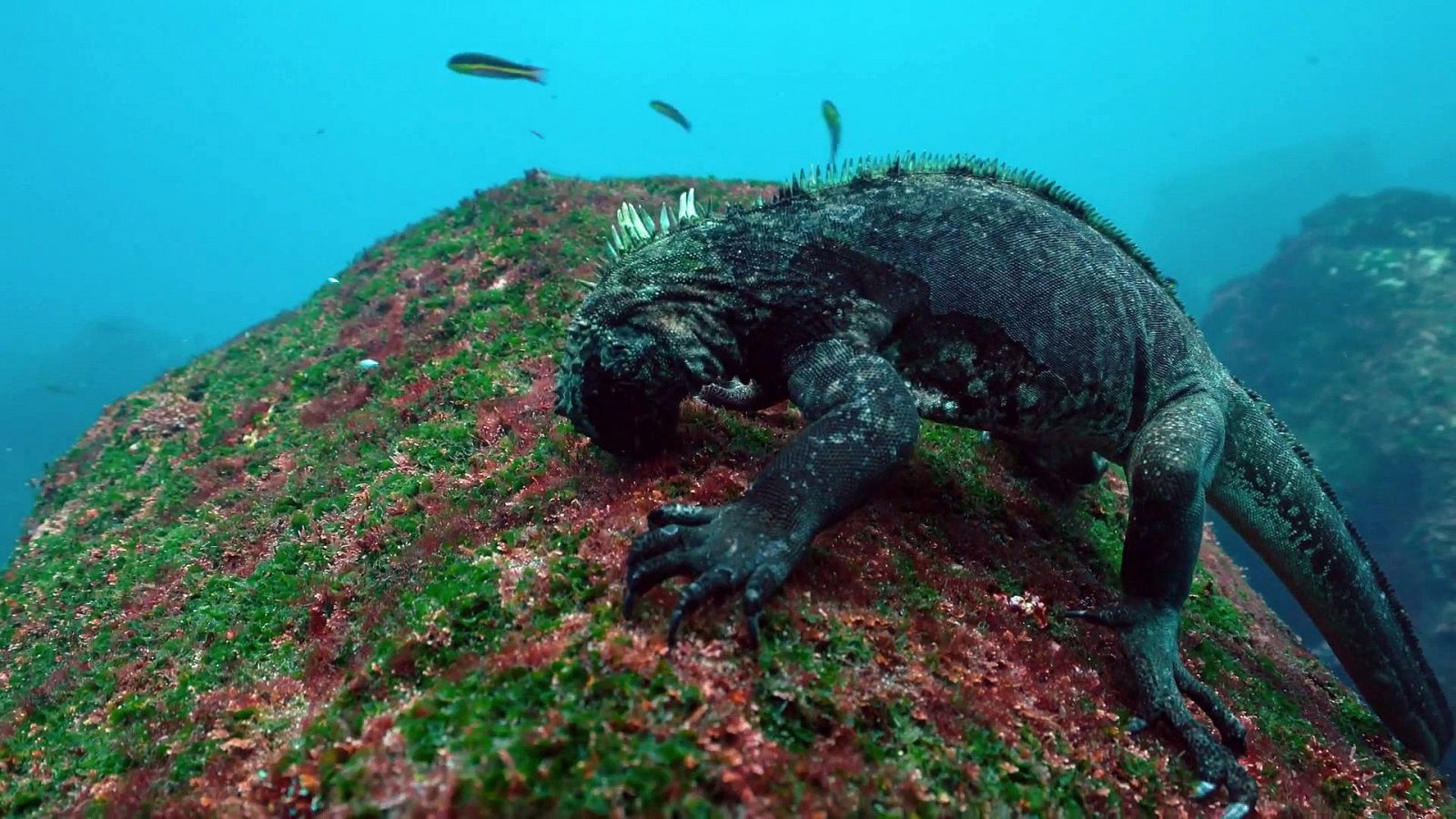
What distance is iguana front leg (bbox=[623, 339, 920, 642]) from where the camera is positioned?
297 centimetres

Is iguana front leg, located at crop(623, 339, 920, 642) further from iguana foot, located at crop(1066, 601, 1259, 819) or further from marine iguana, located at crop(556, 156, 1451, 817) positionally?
iguana foot, located at crop(1066, 601, 1259, 819)

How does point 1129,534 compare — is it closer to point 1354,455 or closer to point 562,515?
point 562,515

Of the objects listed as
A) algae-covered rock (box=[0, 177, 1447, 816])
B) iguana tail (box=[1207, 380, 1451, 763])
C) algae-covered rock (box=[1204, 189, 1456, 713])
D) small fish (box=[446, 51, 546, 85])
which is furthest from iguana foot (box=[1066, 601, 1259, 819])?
algae-covered rock (box=[1204, 189, 1456, 713])

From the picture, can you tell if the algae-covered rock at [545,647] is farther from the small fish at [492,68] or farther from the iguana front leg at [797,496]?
the small fish at [492,68]

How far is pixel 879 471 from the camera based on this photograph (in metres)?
3.55

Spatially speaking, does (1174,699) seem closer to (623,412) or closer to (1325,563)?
(1325,563)

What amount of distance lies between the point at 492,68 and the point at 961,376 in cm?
828

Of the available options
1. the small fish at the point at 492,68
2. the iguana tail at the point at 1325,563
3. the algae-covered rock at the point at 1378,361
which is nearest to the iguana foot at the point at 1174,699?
the iguana tail at the point at 1325,563

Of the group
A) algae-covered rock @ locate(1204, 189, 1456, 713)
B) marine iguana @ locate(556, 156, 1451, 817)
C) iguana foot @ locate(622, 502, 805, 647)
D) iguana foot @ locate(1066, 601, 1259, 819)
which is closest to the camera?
iguana foot @ locate(622, 502, 805, 647)

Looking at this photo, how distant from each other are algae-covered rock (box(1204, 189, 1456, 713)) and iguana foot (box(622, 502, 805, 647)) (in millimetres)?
17171

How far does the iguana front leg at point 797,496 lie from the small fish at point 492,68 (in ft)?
25.0

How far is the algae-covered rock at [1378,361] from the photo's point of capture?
1507cm

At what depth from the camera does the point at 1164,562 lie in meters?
4.08

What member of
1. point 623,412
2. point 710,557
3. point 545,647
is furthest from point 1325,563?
point 545,647
